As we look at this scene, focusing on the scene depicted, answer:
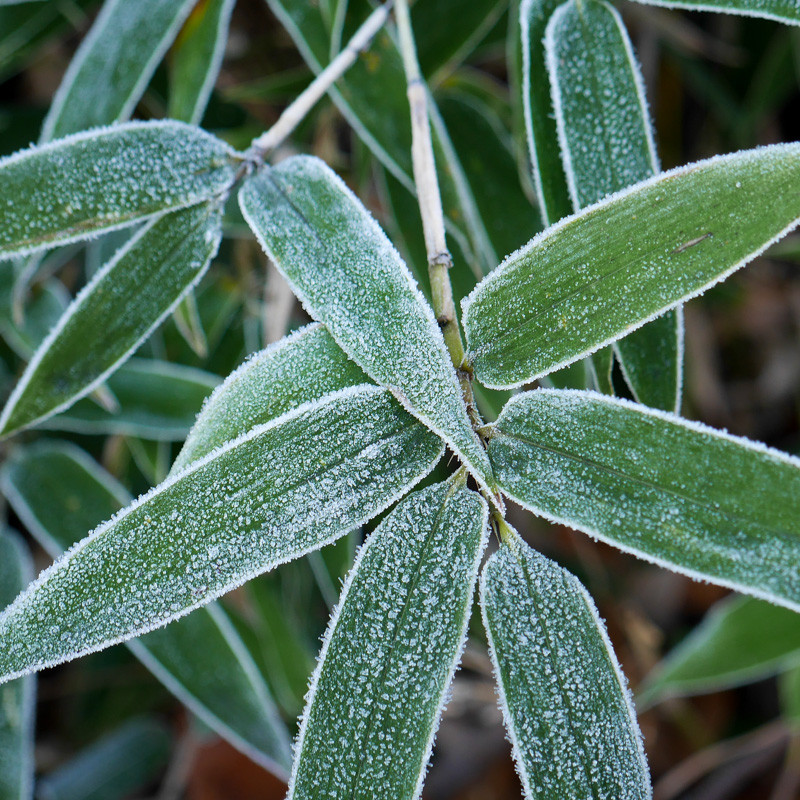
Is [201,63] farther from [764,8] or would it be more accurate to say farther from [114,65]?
[764,8]

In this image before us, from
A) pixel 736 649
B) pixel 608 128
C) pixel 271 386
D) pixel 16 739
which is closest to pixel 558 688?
pixel 271 386

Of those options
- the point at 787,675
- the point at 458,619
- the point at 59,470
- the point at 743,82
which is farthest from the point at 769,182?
the point at 743,82

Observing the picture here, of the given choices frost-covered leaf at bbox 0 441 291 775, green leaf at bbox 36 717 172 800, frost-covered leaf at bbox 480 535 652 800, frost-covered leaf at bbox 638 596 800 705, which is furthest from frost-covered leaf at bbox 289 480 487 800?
green leaf at bbox 36 717 172 800

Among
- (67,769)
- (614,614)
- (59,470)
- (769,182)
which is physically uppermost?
(769,182)

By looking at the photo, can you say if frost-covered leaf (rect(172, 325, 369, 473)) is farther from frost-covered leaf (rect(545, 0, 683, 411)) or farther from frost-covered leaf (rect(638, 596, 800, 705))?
frost-covered leaf (rect(638, 596, 800, 705))

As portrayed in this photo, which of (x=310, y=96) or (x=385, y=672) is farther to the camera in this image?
(x=310, y=96)

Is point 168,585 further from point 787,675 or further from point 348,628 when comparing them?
point 787,675
